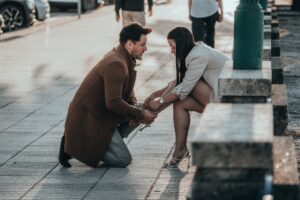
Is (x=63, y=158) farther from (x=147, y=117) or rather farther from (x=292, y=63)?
(x=292, y=63)

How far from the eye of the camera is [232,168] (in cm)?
482

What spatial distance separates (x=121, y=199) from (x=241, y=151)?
3216 mm

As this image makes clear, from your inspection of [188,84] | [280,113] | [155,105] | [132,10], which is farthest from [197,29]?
[280,113]

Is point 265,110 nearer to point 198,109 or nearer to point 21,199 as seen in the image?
point 21,199

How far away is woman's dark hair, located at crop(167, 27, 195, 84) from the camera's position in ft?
29.6

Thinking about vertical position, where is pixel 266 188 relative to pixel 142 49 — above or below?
above

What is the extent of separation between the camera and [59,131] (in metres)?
11.0

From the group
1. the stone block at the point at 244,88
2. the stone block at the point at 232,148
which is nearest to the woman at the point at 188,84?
the stone block at the point at 244,88

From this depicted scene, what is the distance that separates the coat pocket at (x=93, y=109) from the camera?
905 cm

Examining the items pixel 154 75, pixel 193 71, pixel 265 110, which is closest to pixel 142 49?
pixel 193 71

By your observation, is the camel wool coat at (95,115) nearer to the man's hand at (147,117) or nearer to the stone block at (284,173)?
the man's hand at (147,117)

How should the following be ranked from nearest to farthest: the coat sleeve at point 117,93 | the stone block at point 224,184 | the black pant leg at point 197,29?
the stone block at point 224,184
the coat sleeve at point 117,93
the black pant leg at point 197,29

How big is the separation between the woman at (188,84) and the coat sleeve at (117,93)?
334 mm

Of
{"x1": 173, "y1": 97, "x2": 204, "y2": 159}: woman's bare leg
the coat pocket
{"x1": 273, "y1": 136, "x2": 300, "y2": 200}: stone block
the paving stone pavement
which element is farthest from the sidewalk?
{"x1": 273, "y1": 136, "x2": 300, "y2": 200}: stone block
